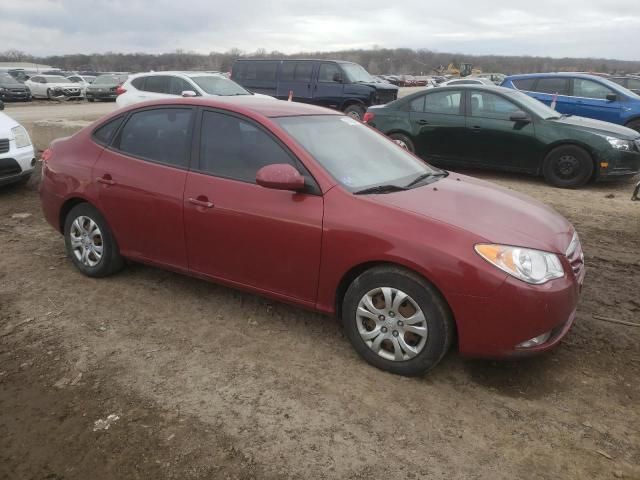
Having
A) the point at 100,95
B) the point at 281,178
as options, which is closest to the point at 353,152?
the point at 281,178

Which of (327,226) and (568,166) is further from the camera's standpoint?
(568,166)

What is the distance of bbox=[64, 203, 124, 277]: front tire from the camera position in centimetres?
450

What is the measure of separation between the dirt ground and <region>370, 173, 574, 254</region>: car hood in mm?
850

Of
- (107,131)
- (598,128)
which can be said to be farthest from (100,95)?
(107,131)

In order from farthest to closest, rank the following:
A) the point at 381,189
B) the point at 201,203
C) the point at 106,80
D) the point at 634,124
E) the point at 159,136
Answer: the point at 106,80
the point at 634,124
the point at 159,136
the point at 201,203
the point at 381,189

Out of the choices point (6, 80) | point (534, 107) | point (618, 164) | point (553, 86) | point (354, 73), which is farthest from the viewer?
point (6, 80)

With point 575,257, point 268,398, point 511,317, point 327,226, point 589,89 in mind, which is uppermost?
point 589,89

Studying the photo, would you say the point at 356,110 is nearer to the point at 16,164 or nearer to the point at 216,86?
the point at 216,86

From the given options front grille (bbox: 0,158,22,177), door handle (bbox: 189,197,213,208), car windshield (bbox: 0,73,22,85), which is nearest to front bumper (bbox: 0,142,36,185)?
front grille (bbox: 0,158,22,177)

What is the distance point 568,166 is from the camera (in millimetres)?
8062

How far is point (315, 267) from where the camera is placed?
3.41m

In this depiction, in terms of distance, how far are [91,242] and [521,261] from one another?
11.5 ft

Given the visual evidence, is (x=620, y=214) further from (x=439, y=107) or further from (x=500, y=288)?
(x=500, y=288)

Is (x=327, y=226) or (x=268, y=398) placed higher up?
(x=327, y=226)
